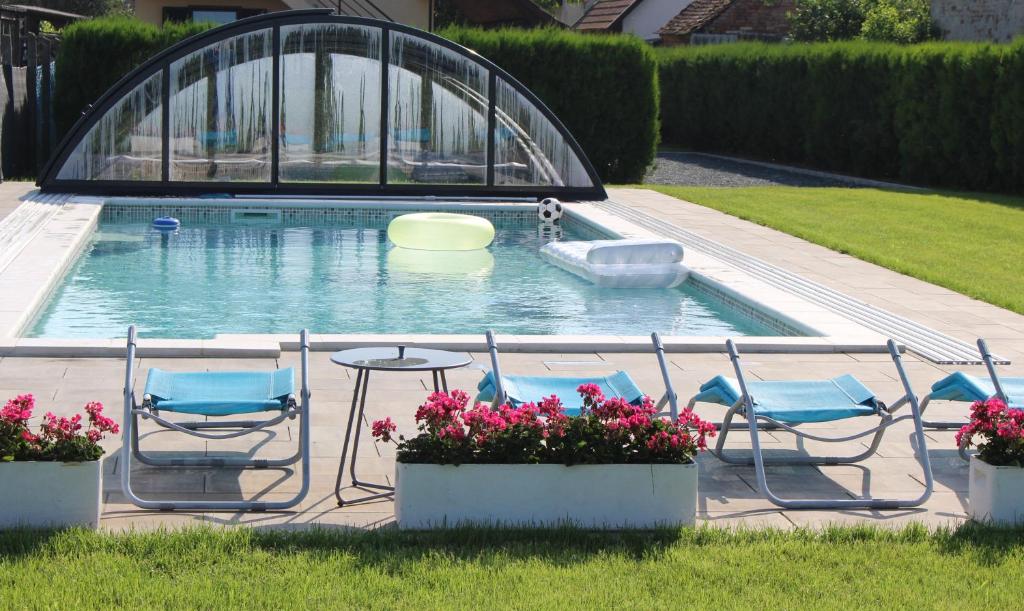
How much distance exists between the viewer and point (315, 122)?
694 inches

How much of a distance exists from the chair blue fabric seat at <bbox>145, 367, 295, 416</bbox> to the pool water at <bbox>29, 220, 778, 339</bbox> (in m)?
4.28

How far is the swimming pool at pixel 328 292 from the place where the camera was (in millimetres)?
10734

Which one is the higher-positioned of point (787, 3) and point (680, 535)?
point (787, 3)

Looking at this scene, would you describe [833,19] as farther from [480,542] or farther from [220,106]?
[480,542]

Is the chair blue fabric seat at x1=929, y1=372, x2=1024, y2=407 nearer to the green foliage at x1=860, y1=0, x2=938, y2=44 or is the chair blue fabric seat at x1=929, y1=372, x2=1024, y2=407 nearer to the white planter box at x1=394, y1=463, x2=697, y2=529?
the white planter box at x1=394, y1=463, x2=697, y2=529

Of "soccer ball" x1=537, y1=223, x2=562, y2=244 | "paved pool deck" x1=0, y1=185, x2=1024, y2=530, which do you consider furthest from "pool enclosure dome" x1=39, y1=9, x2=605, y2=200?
"paved pool deck" x1=0, y1=185, x2=1024, y2=530

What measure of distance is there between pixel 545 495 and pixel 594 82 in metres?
18.2

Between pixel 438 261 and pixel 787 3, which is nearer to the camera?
pixel 438 261

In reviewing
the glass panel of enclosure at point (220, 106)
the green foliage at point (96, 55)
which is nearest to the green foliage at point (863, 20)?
the green foliage at point (96, 55)

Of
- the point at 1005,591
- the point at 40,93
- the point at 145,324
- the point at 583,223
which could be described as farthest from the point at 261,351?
the point at 40,93

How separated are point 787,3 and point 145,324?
114ft

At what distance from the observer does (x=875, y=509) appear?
18.4 ft

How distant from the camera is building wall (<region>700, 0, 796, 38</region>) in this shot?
133ft

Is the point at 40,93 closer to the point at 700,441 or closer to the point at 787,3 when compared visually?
the point at 700,441
